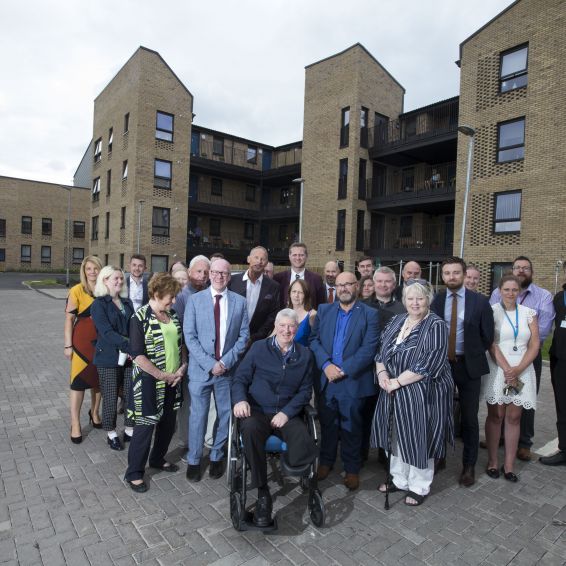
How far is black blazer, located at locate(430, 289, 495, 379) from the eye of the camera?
157 inches

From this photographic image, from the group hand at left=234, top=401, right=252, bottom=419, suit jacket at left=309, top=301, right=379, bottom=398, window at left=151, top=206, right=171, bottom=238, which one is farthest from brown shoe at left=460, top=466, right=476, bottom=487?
window at left=151, top=206, right=171, bottom=238

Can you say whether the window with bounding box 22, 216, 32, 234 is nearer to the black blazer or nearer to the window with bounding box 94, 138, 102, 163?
the window with bounding box 94, 138, 102, 163

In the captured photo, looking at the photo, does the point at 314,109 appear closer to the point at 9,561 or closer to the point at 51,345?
the point at 51,345

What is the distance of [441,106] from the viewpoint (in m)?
22.6

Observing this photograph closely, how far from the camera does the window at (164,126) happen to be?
26.5m

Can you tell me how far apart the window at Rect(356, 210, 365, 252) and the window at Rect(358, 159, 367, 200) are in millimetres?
943

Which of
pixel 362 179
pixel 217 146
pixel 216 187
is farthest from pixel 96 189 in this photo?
pixel 362 179

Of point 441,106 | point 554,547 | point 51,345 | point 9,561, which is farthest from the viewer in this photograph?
point 441,106

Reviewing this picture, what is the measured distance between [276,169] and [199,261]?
26.0 m

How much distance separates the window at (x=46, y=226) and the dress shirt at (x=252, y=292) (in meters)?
51.7

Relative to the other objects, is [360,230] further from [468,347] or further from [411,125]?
[468,347]

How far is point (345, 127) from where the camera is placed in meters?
23.9

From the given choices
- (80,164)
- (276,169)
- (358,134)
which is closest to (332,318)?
(358,134)

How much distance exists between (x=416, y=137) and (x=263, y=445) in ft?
69.5
